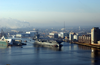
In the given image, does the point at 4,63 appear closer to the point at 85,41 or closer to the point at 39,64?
the point at 39,64

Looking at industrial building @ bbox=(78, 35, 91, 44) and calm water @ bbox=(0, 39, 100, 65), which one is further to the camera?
industrial building @ bbox=(78, 35, 91, 44)

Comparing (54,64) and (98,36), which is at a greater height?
(98,36)

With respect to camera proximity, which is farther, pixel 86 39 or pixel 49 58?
pixel 86 39

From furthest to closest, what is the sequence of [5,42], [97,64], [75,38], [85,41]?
[75,38], [85,41], [5,42], [97,64]

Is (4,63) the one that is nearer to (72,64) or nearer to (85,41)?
(72,64)

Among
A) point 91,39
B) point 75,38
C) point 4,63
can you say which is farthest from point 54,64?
point 75,38

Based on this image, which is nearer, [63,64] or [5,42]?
[63,64]

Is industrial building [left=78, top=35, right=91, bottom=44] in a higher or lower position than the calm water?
higher

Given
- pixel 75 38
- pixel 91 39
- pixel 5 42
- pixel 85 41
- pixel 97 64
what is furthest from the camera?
pixel 75 38

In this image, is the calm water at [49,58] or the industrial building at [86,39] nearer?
the calm water at [49,58]

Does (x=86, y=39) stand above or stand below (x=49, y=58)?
above

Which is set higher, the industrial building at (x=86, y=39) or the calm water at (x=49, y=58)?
the industrial building at (x=86, y=39)
